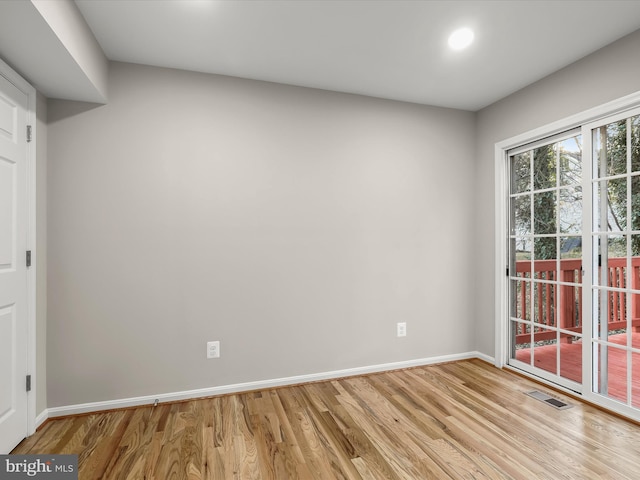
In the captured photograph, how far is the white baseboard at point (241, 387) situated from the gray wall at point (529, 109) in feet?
2.19

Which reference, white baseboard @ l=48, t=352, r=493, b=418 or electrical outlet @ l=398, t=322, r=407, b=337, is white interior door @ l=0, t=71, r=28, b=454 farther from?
electrical outlet @ l=398, t=322, r=407, b=337

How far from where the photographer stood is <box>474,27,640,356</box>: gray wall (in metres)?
2.31

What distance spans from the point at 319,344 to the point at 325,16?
2.49m

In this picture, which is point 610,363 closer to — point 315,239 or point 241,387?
point 315,239

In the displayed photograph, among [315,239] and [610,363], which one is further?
[315,239]

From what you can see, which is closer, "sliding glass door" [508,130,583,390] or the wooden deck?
the wooden deck

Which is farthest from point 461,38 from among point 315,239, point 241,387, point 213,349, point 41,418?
point 41,418

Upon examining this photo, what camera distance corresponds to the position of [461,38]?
2307mm

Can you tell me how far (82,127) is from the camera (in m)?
2.43

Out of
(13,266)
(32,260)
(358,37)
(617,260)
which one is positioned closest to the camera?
(13,266)

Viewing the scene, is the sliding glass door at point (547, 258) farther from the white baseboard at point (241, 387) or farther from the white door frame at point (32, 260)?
the white door frame at point (32, 260)

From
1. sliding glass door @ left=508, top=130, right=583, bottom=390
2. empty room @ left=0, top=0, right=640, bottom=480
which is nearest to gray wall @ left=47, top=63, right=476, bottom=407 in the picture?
empty room @ left=0, top=0, right=640, bottom=480

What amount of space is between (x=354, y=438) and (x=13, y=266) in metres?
2.33

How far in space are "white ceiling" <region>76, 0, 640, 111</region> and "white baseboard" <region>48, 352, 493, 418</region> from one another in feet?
8.29
